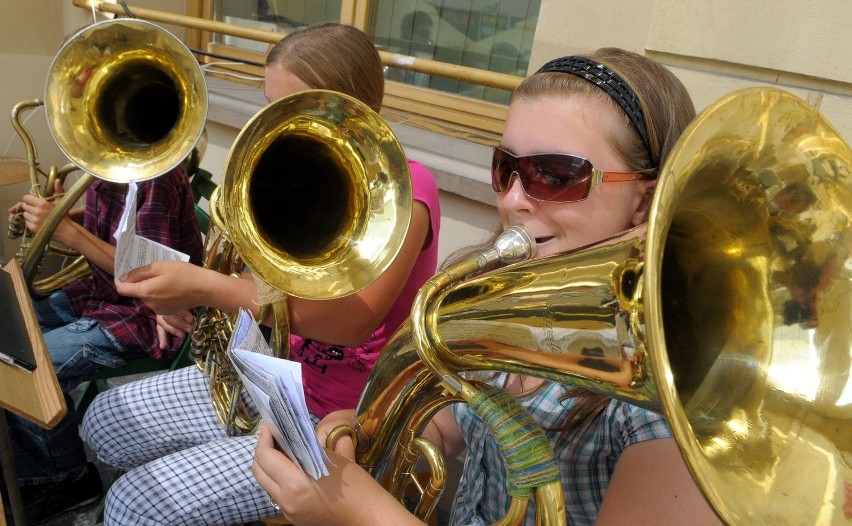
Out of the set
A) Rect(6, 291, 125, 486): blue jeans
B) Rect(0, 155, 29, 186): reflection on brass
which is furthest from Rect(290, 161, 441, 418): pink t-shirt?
Rect(0, 155, 29, 186): reflection on brass

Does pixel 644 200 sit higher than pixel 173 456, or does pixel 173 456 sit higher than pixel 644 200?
pixel 644 200

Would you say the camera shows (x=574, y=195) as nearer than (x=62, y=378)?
Yes

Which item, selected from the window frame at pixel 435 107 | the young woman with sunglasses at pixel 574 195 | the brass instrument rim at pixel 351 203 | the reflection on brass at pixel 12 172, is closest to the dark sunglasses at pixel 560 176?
the young woman with sunglasses at pixel 574 195

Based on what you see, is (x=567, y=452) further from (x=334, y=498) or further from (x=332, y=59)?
(x=332, y=59)

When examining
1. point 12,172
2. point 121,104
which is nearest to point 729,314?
point 121,104

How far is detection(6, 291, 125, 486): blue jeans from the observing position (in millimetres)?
Answer: 1874

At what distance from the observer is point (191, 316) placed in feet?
6.09

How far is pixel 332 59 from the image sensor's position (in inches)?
61.9

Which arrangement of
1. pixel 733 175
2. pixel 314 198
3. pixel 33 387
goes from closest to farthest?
pixel 733 175 < pixel 33 387 < pixel 314 198

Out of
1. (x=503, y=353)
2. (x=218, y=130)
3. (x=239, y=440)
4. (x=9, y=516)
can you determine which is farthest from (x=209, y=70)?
(x=503, y=353)

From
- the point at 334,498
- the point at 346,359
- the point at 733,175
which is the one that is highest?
the point at 733,175

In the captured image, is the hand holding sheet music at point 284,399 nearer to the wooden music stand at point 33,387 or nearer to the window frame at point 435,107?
the wooden music stand at point 33,387

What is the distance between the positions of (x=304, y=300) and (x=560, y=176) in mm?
615

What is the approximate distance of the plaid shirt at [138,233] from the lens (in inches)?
74.5
